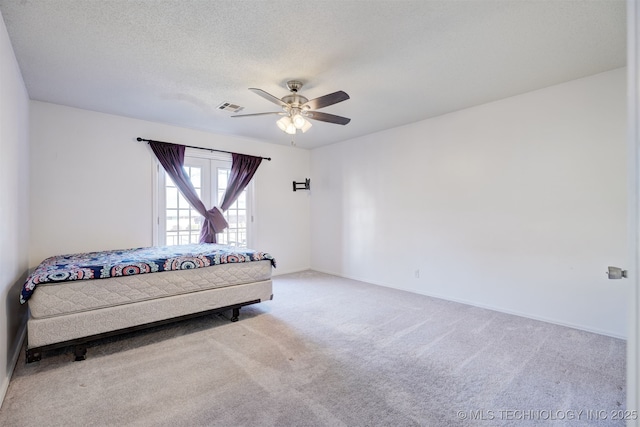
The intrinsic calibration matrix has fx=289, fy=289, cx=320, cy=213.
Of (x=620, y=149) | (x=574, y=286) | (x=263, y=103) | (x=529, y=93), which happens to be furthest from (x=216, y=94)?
(x=574, y=286)

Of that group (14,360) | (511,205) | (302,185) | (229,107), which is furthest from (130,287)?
(511,205)

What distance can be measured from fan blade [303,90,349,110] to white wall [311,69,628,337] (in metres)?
2.12

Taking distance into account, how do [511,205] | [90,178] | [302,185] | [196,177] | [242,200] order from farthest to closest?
1. [302,185]
2. [242,200]
3. [196,177]
4. [90,178]
5. [511,205]

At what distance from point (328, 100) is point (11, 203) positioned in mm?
2715

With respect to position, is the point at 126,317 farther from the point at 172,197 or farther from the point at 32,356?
the point at 172,197

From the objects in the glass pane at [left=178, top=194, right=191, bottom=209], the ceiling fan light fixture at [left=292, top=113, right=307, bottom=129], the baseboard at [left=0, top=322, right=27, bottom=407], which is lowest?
the baseboard at [left=0, top=322, right=27, bottom=407]

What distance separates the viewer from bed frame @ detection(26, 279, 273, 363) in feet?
7.41

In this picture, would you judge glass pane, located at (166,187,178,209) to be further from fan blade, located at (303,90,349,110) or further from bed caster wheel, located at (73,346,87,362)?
fan blade, located at (303,90,349,110)

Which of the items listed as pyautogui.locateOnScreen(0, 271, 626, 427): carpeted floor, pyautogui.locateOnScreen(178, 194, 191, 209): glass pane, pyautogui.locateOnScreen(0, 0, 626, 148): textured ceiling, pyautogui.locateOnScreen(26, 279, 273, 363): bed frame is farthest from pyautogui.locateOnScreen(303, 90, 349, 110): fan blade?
pyautogui.locateOnScreen(178, 194, 191, 209): glass pane

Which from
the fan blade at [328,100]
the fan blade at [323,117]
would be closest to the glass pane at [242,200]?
the fan blade at [323,117]

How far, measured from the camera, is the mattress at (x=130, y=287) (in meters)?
2.28

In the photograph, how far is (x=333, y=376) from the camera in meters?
2.15

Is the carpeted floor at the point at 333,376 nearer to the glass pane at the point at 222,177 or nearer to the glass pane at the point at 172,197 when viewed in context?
the glass pane at the point at 172,197

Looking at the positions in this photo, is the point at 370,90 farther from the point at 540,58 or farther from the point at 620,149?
the point at 620,149
